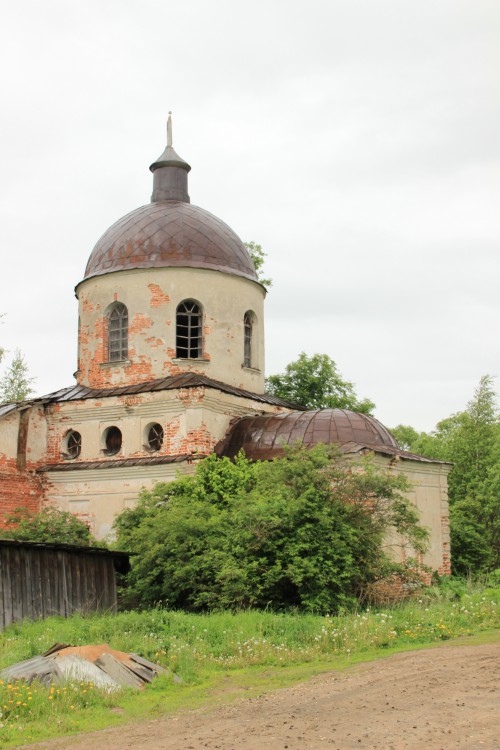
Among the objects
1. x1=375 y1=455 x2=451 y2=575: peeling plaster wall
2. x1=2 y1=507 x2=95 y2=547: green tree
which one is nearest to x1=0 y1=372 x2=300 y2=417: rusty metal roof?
x1=2 y1=507 x2=95 y2=547: green tree

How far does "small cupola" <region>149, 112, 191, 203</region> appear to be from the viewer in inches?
1051

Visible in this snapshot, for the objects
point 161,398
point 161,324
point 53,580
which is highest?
point 161,324

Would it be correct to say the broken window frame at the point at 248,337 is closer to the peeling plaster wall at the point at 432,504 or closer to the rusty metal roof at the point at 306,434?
the rusty metal roof at the point at 306,434

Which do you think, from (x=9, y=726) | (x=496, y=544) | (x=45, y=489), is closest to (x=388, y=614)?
(x=9, y=726)

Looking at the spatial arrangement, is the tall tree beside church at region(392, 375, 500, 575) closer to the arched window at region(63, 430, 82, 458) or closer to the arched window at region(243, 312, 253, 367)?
the arched window at region(243, 312, 253, 367)

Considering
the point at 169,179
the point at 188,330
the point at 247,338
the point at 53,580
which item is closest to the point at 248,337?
the point at 247,338

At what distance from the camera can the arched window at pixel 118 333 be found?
80.5 ft

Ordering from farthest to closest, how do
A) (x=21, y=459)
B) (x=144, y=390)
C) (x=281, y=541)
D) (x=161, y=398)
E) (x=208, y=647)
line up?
(x=21, y=459)
(x=144, y=390)
(x=161, y=398)
(x=281, y=541)
(x=208, y=647)

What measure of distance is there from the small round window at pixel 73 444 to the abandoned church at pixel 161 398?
2 cm

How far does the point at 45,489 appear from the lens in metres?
23.8

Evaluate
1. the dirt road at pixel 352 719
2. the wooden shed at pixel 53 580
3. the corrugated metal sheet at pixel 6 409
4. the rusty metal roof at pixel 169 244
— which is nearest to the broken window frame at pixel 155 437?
the corrugated metal sheet at pixel 6 409

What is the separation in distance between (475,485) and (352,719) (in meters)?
22.6

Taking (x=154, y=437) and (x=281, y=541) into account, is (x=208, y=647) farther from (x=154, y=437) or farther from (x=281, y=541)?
(x=154, y=437)

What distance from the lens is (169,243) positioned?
24.8 metres
